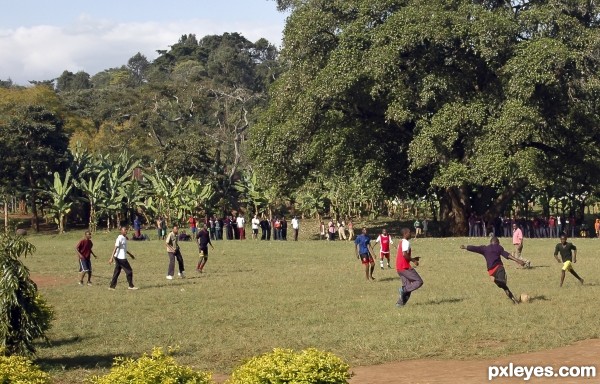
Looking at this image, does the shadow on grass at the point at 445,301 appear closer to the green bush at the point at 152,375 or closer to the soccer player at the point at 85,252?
the soccer player at the point at 85,252

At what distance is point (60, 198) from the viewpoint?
175ft

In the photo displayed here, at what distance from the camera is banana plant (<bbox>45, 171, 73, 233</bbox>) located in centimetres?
5322

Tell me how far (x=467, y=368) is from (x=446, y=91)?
93.3 ft

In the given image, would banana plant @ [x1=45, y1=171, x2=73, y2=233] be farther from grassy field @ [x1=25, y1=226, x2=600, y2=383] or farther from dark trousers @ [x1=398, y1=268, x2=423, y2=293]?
dark trousers @ [x1=398, y1=268, x2=423, y2=293]

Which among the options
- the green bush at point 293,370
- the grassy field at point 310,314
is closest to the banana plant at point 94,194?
the grassy field at point 310,314

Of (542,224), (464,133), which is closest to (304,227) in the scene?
(542,224)

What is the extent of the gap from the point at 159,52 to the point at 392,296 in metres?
109

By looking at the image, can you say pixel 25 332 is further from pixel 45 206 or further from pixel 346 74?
pixel 45 206

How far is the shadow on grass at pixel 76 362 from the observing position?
13.5m

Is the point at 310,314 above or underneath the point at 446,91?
underneath

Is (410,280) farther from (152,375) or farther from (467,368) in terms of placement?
(152,375)

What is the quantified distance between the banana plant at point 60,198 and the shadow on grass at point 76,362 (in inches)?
1576

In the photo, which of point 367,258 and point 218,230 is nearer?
point 367,258

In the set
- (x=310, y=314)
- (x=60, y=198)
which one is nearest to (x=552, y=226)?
(x=60, y=198)
